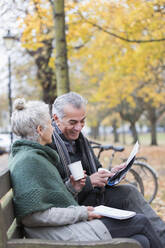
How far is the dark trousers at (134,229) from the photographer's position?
2.11 metres

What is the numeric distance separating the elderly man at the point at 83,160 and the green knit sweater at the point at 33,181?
2.43 feet

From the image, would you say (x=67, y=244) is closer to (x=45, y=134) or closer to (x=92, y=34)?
(x=45, y=134)

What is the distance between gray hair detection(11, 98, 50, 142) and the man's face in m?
0.86

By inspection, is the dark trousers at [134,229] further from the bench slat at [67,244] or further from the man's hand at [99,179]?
the man's hand at [99,179]

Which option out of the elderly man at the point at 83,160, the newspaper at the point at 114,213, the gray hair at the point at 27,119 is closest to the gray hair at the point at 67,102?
the elderly man at the point at 83,160

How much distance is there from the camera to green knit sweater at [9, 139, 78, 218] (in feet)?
6.18

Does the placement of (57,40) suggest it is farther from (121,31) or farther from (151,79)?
(151,79)

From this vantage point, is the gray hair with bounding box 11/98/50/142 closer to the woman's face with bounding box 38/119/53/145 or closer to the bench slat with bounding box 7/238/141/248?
the woman's face with bounding box 38/119/53/145

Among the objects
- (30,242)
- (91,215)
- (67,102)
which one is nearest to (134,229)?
(91,215)

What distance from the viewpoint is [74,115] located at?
3055mm

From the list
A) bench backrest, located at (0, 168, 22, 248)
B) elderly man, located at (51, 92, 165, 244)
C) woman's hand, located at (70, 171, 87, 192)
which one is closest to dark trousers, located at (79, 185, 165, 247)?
elderly man, located at (51, 92, 165, 244)

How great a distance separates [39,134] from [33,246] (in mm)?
700

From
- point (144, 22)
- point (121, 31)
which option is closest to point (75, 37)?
point (121, 31)

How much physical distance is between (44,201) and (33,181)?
0.13m
